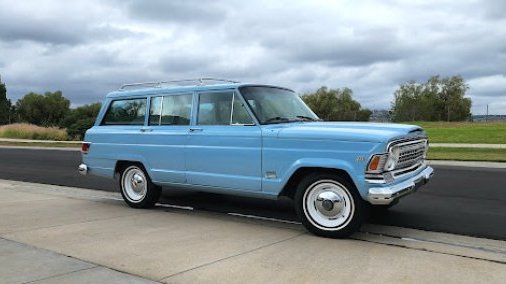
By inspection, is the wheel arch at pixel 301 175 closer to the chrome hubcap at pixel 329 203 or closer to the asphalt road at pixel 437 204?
the chrome hubcap at pixel 329 203

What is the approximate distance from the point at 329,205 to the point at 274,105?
5.93 ft

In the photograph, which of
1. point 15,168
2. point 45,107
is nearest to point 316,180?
point 15,168

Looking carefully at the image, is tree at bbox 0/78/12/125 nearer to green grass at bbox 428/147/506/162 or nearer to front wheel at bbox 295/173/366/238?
green grass at bbox 428/147/506/162

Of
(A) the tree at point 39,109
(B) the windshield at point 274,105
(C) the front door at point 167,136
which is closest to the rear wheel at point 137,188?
(C) the front door at point 167,136

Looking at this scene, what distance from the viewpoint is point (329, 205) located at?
6.48 metres

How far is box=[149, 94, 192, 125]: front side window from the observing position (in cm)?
816

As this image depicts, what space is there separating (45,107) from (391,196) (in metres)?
91.3

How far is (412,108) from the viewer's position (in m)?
83.8

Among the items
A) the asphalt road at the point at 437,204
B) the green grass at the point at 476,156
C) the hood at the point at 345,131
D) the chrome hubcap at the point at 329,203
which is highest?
the hood at the point at 345,131

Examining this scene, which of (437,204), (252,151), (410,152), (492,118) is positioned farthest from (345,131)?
(492,118)

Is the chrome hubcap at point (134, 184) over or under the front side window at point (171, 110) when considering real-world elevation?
under

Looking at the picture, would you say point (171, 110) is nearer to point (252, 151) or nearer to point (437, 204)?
point (252, 151)

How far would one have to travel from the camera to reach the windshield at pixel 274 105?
7.36 m

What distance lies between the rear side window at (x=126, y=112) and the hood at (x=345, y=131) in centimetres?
266
